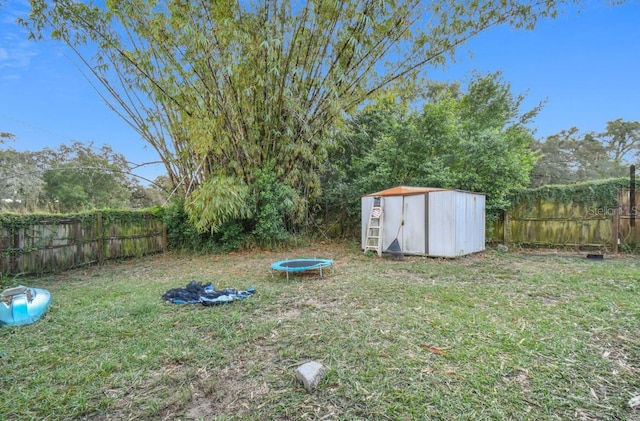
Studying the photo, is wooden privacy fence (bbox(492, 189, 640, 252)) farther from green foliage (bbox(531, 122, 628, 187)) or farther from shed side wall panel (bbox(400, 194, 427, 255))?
green foliage (bbox(531, 122, 628, 187))

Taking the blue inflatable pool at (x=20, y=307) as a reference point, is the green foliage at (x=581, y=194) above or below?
above

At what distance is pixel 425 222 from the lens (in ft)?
19.5

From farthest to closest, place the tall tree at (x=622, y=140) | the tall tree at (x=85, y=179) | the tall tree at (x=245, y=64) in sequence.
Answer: the tall tree at (x=622, y=140)
the tall tree at (x=85, y=179)
the tall tree at (x=245, y=64)

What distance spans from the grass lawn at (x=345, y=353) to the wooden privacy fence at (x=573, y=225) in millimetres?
2929

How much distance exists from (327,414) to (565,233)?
733 centimetres

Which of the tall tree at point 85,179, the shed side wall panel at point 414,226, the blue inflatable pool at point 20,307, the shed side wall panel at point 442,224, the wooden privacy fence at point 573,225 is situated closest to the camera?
the blue inflatable pool at point 20,307

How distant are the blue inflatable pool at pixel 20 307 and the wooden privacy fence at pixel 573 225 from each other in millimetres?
8319

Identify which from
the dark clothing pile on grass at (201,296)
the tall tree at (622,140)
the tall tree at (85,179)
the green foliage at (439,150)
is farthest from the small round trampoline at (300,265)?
the tall tree at (622,140)

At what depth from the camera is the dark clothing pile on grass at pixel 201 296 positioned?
3.23 meters

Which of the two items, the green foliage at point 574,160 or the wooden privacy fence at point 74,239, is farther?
the green foliage at point 574,160

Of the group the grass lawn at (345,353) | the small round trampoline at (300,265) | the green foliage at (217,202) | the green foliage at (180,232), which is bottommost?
the grass lawn at (345,353)

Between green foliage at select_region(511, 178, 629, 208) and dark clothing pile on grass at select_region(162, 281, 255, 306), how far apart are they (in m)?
6.66

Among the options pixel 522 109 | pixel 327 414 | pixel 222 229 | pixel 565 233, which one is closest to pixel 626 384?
pixel 327 414

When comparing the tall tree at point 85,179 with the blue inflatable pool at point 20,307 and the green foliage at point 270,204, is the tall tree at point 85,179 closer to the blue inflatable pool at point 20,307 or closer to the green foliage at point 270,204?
the green foliage at point 270,204
